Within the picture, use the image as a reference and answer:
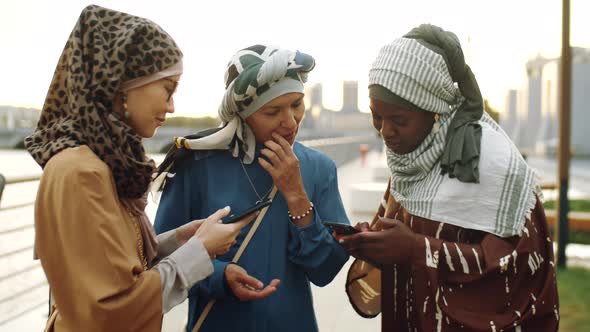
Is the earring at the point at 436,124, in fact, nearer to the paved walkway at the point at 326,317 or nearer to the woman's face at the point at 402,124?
the woman's face at the point at 402,124

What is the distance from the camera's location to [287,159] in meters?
1.96

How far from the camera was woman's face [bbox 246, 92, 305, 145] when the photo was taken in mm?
2018

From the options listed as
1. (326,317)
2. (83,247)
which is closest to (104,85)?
(83,247)

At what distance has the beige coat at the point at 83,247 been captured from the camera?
1412 millimetres

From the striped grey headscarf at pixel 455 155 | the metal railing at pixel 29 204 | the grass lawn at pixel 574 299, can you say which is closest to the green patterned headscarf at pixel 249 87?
the striped grey headscarf at pixel 455 155

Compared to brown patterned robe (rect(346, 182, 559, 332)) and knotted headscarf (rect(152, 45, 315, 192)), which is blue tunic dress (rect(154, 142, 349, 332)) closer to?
knotted headscarf (rect(152, 45, 315, 192))

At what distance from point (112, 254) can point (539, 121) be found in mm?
39277

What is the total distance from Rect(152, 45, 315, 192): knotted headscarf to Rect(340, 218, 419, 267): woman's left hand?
529 millimetres

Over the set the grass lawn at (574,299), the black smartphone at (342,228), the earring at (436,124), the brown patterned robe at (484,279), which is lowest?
the grass lawn at (574,299)

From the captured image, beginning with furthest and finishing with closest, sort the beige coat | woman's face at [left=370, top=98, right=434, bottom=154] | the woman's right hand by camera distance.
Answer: woman's face at [left=370, top=98, right=434, bottom=154], the woman's right hand, the beige coat

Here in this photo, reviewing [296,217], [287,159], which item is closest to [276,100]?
[287,159]

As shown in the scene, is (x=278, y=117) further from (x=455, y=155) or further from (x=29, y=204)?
(x=29, y=204)

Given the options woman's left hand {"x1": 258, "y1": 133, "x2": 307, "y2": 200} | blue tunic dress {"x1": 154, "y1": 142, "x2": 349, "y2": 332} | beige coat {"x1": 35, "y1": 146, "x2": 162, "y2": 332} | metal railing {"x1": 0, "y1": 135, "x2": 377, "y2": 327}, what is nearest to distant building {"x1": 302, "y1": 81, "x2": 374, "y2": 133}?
metal railing {"x1": 0, "y1": 135, "x2": 377, "y2": 327}

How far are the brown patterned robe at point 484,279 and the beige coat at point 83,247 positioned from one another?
99cm
